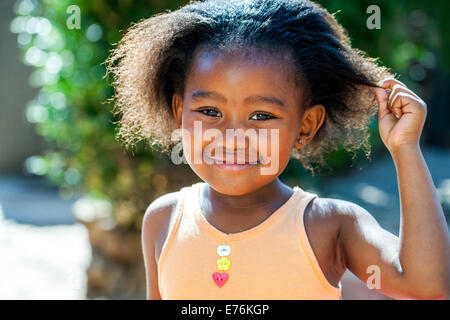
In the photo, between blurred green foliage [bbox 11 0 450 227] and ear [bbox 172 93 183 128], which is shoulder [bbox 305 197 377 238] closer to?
ear [bbox 172 93 183 128]

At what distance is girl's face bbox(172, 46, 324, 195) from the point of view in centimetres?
166

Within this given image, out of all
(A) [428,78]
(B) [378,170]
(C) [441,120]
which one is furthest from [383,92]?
(C) [441,120]

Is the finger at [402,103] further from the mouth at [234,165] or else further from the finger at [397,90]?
the mouth at [234,165]

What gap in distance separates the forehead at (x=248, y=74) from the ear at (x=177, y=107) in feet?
0.72

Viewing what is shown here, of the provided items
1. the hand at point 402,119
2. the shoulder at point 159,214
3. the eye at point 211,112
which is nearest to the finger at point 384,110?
the hand at point 402,119

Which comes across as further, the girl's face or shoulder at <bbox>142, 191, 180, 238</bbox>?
shoulder at <bbox>142, 191, 180, 238</bbox>

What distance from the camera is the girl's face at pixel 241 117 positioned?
5.45 ft

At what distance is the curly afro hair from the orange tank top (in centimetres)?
33

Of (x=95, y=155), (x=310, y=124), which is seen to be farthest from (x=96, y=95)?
(x=310, y=124)

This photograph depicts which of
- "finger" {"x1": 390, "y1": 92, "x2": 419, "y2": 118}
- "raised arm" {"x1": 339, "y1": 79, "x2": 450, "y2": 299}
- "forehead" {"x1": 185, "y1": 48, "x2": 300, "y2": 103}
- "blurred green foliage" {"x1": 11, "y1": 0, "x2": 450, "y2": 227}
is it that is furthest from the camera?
"blurred green foliage" {"x1": 11, "y1": 0, "x2": 450, "y2": 227}

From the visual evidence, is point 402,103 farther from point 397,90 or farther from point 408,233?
point 408,233

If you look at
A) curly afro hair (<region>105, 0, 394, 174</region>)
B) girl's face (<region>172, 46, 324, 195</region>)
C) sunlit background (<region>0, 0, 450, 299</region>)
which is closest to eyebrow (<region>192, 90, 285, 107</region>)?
girl's face (<region>172, 46, 324, 195</region>)

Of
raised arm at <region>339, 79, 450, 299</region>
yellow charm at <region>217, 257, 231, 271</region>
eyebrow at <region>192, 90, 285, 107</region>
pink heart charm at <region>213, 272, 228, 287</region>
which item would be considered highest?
eyebrow at <region>192, 90, 285, 107</region>
